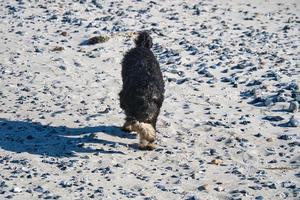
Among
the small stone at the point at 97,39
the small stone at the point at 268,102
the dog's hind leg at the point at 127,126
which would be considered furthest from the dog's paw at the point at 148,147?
the small stone at the point at 97,39

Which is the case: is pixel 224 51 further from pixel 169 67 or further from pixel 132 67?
pixel 132 67

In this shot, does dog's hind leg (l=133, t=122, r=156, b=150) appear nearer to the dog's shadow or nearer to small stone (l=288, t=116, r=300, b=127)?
the dog's shadow

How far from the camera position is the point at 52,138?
1191 centimetres

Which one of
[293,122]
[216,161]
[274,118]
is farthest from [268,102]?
[216,161]

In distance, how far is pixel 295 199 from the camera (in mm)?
9227

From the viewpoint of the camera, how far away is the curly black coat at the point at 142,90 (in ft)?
36.2

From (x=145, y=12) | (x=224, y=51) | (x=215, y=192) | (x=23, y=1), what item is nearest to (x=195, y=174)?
(x=215, y=192)

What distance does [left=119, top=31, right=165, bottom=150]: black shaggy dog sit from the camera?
1102 cm

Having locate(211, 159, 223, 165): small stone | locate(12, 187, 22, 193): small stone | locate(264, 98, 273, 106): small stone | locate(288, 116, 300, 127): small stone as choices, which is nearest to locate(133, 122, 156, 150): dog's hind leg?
locate(211, 159, 223, 165): small stone

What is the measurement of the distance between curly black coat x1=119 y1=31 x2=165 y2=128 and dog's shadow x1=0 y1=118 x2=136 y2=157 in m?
0.80

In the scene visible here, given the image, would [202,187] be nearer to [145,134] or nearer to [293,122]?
[145,134]

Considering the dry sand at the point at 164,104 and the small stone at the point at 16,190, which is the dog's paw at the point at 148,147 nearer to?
the dry sand at the point at 164,104

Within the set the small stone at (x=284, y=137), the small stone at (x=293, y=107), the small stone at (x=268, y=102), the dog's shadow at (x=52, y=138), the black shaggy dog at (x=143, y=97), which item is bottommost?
the dog's shadow at (x=52, y=138)

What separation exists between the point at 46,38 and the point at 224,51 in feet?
19.7
